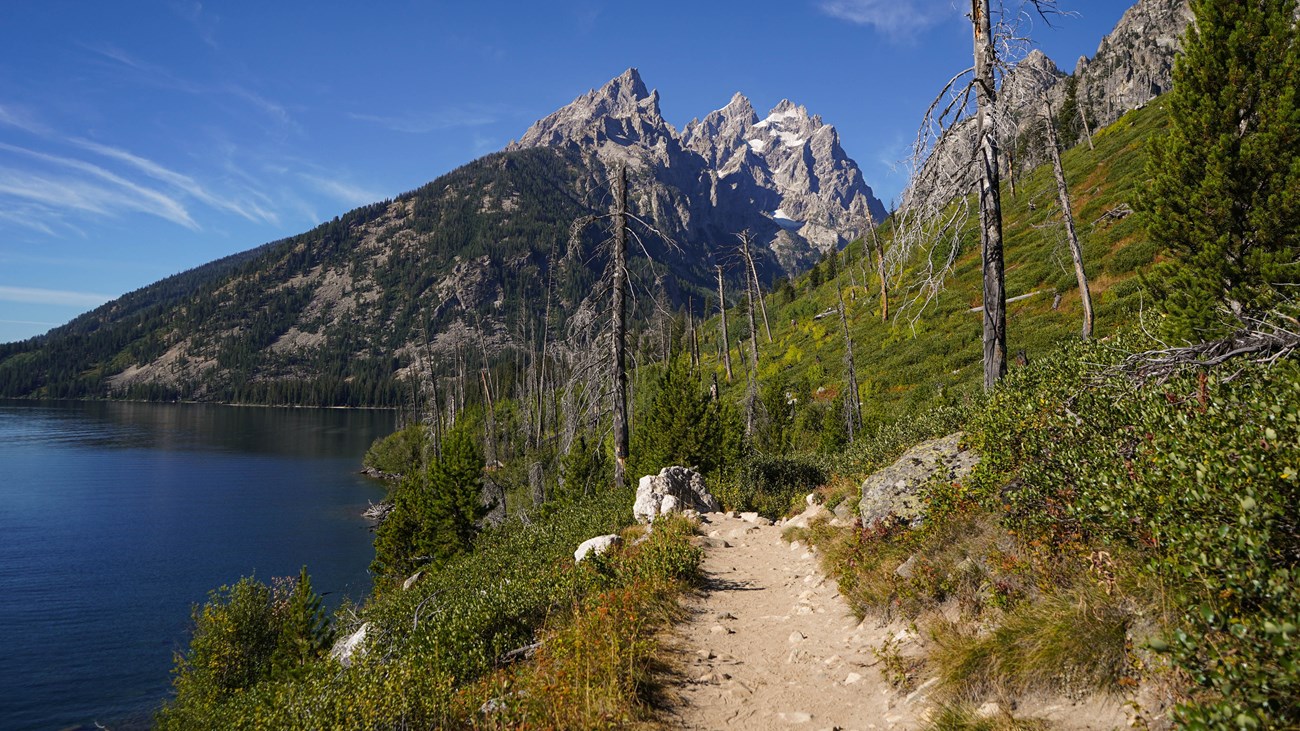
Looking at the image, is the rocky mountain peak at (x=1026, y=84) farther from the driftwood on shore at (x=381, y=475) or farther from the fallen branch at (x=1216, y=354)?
the driftwood on shore at (x=381, y=475)

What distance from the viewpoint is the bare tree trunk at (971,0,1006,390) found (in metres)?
10.1

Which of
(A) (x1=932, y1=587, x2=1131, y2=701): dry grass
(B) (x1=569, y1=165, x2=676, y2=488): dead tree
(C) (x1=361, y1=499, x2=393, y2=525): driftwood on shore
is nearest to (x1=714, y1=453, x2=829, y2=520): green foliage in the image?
(B) (x1=569, y1=165, x2=676, y2=488): dead tree

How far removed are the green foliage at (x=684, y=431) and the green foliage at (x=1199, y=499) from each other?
15.9 meters

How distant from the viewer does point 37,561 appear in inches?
1542

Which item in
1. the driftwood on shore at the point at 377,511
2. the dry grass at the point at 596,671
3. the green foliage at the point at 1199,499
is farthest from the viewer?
the driftwood on shore at the point at 377,511

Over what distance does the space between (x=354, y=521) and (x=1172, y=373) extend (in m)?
57.9

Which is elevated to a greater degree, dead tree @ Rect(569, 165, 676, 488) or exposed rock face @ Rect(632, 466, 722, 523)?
dead tree @ Rect(569, 165, 676, 488)

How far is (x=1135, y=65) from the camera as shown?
9862 cm

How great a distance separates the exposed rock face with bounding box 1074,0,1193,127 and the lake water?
105053mm

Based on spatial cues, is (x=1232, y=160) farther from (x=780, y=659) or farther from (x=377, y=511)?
(x=377, y=511)

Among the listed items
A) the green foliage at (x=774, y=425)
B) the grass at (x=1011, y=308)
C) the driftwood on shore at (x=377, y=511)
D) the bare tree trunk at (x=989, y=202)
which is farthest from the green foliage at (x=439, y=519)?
the bare tree trunk at (x=989, y=202)

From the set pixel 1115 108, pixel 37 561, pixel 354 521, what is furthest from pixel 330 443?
pixel 1115 108

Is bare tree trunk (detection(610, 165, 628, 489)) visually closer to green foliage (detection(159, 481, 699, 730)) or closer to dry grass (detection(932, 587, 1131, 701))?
green foliage (detection(159, 481, 699, 730))

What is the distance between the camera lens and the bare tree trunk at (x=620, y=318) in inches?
671
